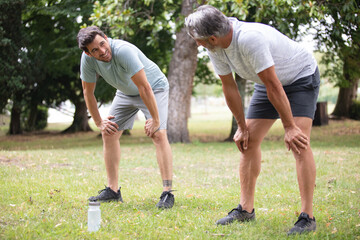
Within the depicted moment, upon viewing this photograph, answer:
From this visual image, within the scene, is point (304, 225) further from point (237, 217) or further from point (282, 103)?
point (282, 103)

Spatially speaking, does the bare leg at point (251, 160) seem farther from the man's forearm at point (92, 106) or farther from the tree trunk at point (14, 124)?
the tree trunk at point (14, 124)

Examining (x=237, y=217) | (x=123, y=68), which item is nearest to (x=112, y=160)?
(x=123, y=68)

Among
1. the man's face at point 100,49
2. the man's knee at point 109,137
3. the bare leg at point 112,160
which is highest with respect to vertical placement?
the man's face at point 100,49

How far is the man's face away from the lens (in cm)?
396

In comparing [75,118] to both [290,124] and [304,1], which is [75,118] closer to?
[304,1]

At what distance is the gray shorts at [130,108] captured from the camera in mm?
4432

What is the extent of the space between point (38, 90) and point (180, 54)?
10.4m

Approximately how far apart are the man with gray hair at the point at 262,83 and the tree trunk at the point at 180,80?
9.79m

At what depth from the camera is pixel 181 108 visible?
13.7m

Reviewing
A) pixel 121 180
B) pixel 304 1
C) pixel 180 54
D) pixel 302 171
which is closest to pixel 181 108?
pixel 180 54

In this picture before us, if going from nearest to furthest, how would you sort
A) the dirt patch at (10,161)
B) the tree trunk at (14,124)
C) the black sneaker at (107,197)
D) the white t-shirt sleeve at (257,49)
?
the white t-shirt sleeve at (257,49) → the black sneaker at (107,197) → the dirt patch at (10,161) → the tree trunk at (14,124)

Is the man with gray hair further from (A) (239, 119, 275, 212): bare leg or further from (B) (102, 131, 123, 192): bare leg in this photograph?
(B) (102, 131, 123, 192): bare leg

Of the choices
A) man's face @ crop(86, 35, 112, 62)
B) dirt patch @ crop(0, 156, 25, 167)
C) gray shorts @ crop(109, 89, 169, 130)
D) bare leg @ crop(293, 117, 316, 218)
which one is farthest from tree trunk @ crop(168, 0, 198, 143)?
bare leg @ crop(293, 117, 316, 218)

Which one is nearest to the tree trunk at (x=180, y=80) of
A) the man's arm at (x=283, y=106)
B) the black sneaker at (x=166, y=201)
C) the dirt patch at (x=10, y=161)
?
the dirt patch at (x=10, y=161)
